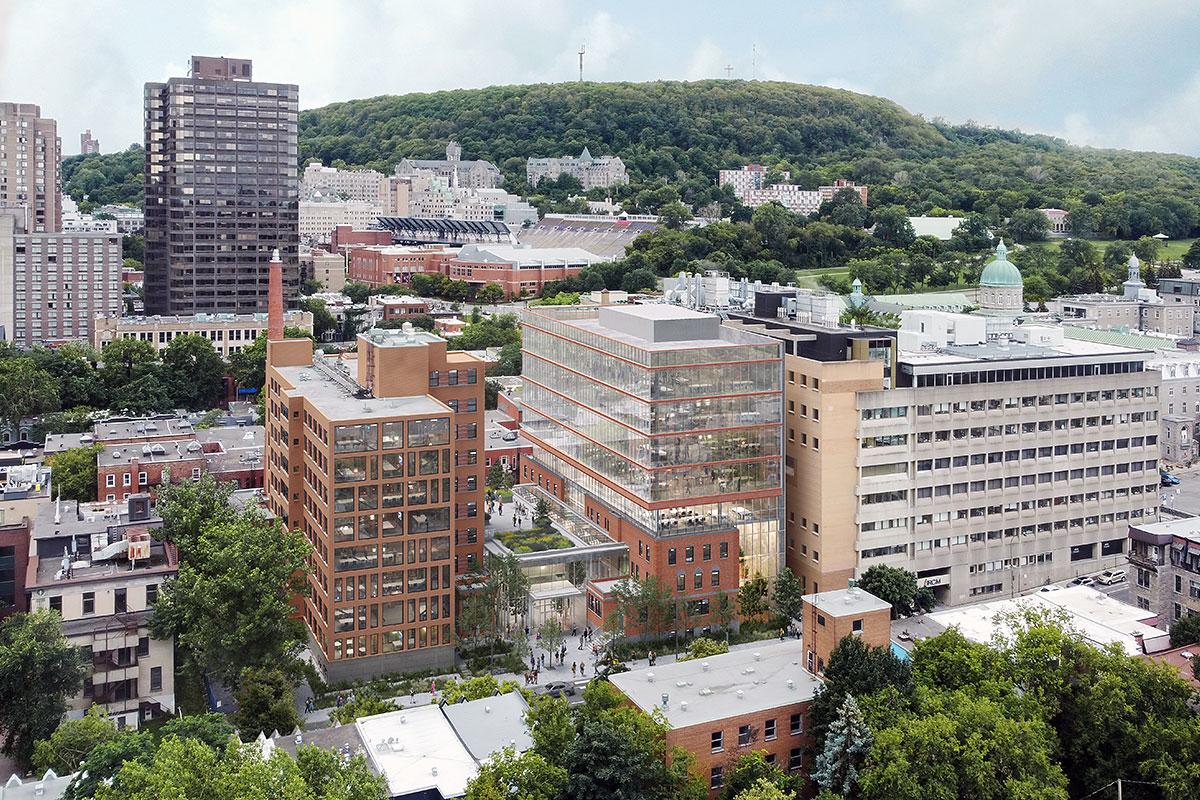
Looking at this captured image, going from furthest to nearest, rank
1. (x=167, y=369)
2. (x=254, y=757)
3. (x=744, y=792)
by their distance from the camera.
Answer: (x=167, y=369)
(x=744, y=792)
(x=254, y=757)

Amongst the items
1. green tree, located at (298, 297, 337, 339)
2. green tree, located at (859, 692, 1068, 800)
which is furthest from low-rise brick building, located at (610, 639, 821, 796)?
green tree, located at (298, 297, 337, 339)

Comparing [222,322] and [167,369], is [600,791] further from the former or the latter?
[222,322]

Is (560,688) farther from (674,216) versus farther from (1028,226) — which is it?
(1028,226)

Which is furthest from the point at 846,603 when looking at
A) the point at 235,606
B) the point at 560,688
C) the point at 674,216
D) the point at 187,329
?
the point at 674,216

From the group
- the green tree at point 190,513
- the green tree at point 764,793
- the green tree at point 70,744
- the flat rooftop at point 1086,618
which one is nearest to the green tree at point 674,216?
the green tree at point 190,513

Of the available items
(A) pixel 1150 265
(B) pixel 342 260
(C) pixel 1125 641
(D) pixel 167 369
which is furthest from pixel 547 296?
(C) pixel 1125 641

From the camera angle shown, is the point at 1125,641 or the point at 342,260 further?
the point at 342,260
